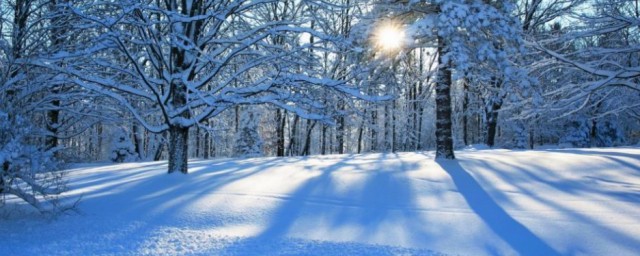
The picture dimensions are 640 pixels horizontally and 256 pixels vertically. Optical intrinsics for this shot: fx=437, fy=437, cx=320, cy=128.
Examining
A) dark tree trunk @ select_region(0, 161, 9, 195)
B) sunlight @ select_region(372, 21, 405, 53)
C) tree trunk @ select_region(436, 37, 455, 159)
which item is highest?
sunlight @ select_region(372, 21, 405, 53)

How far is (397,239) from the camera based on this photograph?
14.7 ft

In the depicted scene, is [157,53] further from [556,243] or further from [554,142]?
[554,142]

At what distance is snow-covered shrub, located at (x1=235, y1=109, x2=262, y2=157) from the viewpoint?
24.7 m

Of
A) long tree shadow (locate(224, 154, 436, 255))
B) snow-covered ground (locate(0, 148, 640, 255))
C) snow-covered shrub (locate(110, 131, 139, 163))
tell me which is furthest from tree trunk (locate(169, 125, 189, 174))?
snow-covered shrub (locate(110, 131, 139, 163))

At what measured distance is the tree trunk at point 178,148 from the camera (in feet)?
27.3

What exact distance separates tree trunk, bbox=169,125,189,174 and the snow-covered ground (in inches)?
13.2

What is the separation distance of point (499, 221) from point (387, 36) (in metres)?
7.67

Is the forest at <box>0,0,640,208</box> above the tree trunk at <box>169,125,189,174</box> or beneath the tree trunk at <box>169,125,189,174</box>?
above

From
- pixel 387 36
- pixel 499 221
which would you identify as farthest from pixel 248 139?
pixel 499 221

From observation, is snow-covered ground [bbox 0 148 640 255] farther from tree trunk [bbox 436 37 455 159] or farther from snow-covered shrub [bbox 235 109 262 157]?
snow-covered shrub [bbox 235 109 262 157]

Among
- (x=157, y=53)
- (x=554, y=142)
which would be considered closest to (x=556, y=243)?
(x=157, y=53)

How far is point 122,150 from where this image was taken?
2297 cm

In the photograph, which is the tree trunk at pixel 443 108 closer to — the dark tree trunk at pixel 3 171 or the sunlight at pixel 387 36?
the sunlight at pixel 387 36

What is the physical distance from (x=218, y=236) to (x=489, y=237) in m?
2.81
